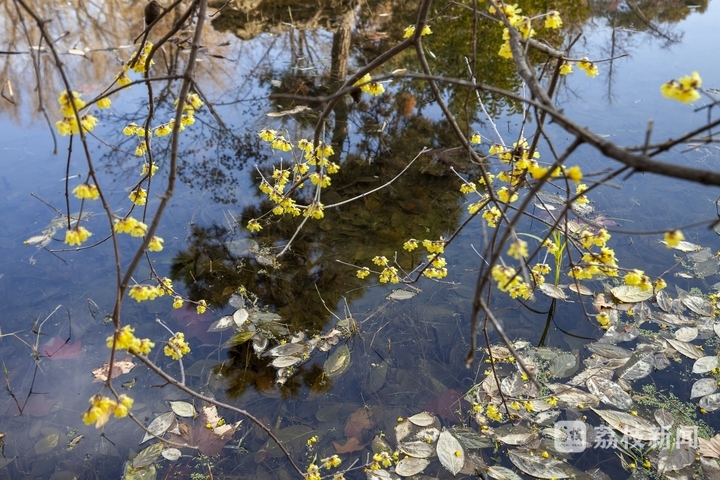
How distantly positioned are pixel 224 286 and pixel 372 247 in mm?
946

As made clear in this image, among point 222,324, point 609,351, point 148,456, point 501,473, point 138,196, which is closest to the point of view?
point 138,196

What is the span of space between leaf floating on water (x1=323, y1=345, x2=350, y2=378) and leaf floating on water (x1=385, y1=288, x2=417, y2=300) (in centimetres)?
43

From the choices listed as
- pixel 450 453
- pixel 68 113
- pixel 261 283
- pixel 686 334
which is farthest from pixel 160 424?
pixel 686 334

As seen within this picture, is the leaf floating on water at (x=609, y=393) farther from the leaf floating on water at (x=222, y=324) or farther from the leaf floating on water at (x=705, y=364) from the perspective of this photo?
the leaf floating on water at (x=222, y=324)

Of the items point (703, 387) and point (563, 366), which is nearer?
point (703, 387)

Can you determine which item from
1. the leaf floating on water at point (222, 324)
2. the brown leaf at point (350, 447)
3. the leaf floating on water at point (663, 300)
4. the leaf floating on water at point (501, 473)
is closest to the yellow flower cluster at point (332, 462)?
the brown leaf at point (350, 447)

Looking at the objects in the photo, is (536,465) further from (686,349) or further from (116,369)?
(116,369)

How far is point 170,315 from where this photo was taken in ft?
9.39

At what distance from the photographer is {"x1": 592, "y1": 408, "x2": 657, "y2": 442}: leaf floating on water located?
84.4 inches

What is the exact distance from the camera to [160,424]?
2.28 m

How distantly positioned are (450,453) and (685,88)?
165cm

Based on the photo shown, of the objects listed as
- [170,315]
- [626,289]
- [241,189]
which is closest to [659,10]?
[626,289]

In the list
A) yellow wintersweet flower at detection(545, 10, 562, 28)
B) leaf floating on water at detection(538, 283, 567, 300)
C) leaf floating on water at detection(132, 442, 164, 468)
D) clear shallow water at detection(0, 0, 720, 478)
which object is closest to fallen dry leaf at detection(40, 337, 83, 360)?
clear shallow water at detection(0, 0, 720, 478)

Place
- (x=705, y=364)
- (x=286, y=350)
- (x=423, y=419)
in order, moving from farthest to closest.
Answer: (x=286, y=350) → (x=705, y=364) → (x=423, y=419)
